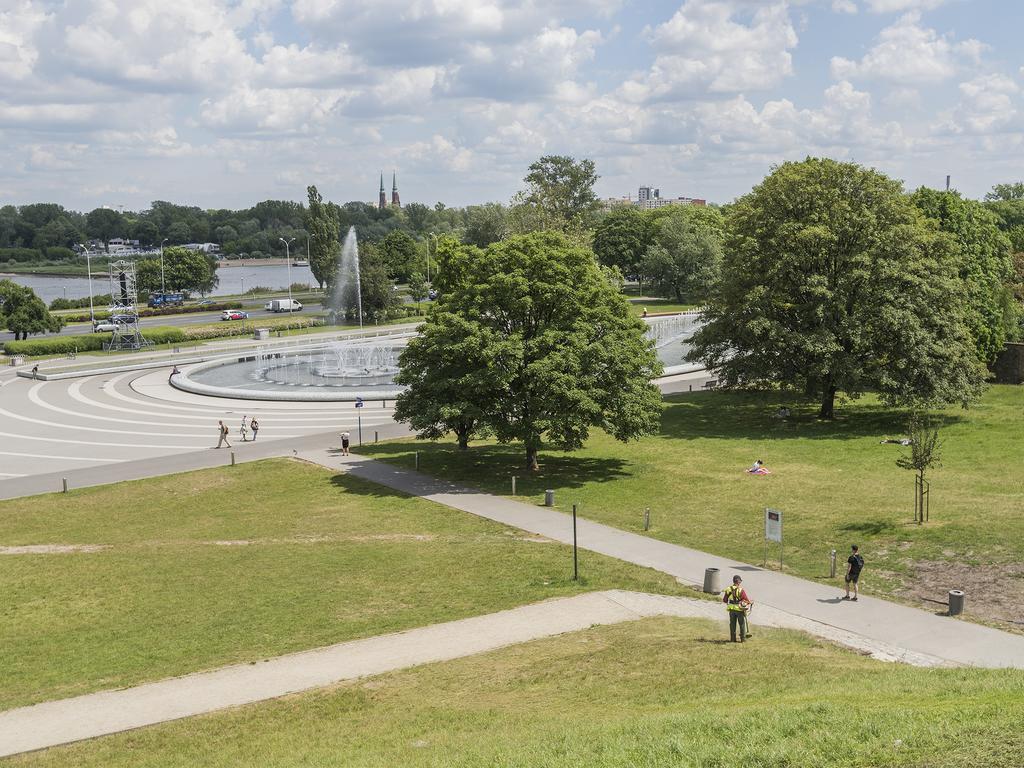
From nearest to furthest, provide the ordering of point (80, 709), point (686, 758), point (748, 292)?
point (686, 758)
point (80, 709)
point (748, 292)

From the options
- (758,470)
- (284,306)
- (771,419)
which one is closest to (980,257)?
(771,419)

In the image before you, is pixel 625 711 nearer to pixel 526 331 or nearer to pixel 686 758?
pixel 686 758

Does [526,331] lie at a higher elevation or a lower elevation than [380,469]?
higher

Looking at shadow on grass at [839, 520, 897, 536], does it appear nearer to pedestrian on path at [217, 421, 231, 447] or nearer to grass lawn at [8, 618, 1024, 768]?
grass lawn at [8, 618, 1024, 768]

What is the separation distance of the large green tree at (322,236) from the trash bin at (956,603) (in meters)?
90.0

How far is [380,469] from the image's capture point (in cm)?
3609

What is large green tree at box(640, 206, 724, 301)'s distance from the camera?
347 feet

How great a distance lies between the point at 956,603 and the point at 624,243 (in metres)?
106

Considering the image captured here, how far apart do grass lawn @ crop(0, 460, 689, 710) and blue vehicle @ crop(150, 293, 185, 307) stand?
9147cm

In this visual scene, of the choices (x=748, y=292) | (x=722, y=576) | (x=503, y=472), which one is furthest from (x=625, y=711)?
(x=748, y=292)

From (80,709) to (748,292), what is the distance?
33.9m

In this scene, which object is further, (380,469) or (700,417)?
(700,417)

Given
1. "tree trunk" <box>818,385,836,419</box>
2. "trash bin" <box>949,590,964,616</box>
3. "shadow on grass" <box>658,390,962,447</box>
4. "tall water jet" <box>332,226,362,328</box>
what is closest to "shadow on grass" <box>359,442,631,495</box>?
"shadow on grass" <box>658,390,962,447</box>

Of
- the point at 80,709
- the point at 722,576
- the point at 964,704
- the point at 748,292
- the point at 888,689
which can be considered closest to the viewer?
the point at 964,704
